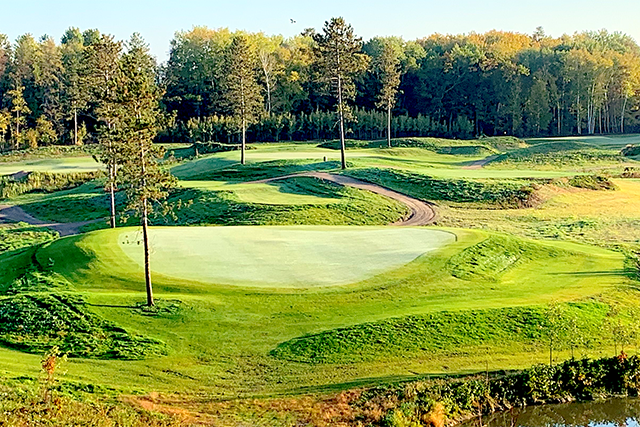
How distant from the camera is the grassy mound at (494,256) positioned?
31078 mm

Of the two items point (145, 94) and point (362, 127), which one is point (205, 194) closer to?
point (145, 94)

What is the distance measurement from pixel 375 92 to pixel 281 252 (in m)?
94.1

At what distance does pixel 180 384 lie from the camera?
66.6ft

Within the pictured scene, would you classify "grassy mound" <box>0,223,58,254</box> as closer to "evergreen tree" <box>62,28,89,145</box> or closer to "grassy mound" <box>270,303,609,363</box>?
"grassy mound" <box>270,303,609,363</box>

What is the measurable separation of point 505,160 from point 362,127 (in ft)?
129

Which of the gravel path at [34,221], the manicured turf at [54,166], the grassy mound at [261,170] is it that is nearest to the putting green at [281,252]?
the gravel path at [34,221]

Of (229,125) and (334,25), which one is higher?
(334,25)

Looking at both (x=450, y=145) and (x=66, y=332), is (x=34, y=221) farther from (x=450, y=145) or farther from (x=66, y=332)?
(x=450, y=145)

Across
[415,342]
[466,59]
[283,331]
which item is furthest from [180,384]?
[466,59]

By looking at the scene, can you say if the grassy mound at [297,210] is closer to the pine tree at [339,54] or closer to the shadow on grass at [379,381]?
the pine tree at [339,54]

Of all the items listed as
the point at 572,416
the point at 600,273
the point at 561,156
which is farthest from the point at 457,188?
the point at 572,416

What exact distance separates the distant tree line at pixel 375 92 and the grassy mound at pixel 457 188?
44724 millimetres

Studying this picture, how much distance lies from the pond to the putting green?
33.8 feet

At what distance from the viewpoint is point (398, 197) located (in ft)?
181
